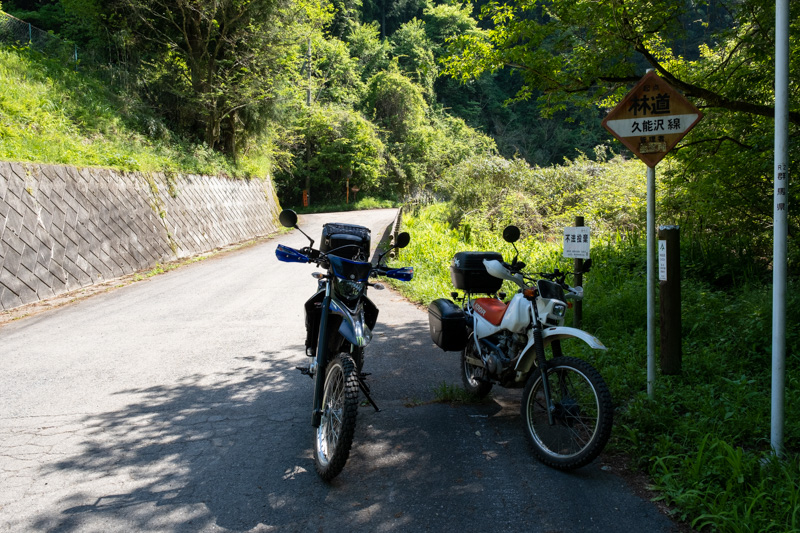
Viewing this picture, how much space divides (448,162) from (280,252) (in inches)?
1623

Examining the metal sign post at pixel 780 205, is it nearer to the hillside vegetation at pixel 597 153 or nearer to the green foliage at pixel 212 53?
the hillside vegetation at pixel 597 153

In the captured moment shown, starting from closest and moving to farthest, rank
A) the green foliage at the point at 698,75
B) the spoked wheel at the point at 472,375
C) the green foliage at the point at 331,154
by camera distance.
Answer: the spoked wheel at the point at 472,375
the green foliage at the point at 698,75
the green foliage at the point at 331,154

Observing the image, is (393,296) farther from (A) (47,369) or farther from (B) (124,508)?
(B) (124,508)

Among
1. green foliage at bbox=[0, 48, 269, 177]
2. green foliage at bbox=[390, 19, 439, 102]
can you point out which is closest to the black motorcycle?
green foliage at bbox=[0, 48, 269, 177]

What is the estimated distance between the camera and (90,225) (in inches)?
463

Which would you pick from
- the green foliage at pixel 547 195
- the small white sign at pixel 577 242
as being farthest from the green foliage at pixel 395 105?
the small white sign at pixel 577 242

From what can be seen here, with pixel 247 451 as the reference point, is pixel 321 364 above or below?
above

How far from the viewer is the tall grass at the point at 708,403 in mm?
2965

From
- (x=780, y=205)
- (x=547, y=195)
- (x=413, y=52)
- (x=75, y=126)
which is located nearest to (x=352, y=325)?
(x=780, y=205)

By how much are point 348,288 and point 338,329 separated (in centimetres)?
29

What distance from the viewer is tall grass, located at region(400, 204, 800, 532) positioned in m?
2.96

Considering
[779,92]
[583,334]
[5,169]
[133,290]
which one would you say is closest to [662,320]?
[583,334]

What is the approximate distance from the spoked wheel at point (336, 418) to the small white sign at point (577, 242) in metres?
3.05

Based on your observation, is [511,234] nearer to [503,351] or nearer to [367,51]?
[503,351]
